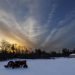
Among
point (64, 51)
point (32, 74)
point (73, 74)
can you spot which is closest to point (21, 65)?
point (32, 74)

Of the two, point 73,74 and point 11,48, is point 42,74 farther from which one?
point 11,48

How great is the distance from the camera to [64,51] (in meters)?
66.8

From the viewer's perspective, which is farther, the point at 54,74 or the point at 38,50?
the point at 38,50

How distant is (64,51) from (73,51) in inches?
111

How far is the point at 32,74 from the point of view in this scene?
1382 cm

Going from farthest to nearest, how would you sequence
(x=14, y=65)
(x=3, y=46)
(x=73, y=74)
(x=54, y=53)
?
(x=3, y=46) → (x=54, y=53) → (x=14, y=65) → (x=73, y=74)

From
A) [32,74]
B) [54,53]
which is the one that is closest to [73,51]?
[54,53]

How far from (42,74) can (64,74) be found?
4.41 feet

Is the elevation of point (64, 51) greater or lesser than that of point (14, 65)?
greater

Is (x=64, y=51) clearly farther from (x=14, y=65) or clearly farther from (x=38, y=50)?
(x=14, y=65)

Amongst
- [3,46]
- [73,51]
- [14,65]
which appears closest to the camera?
[14,65]

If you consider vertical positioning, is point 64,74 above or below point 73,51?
below

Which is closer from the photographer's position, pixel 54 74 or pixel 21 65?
pixel 54 74

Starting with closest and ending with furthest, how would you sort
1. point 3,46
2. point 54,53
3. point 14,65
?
point 14,65, point 54,53, point 3,46
